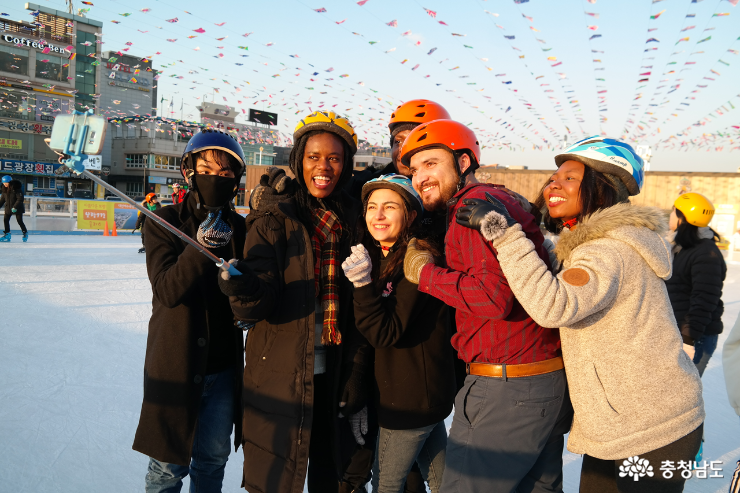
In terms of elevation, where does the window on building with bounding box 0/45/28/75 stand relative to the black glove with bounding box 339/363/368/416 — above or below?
above

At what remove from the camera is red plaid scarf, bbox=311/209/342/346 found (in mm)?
1944

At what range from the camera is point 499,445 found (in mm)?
1572

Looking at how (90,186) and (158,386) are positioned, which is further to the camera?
(90,186)

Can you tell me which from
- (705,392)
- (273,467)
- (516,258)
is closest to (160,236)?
(273,467)

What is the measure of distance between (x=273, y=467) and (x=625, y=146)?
5.91 ft

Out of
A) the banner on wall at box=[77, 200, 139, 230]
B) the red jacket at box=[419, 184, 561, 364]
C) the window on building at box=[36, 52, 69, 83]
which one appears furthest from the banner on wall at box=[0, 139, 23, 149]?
the red jacket at box=[419, 184, 561, 364]

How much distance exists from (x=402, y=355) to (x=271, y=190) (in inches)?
36.5

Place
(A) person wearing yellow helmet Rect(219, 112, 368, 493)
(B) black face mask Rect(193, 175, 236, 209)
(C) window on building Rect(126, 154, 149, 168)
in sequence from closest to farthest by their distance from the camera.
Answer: (A) person wearing yellow helmet Rect(219, 112, 368, 493) < (B) black face mask Rect(193, 175, 236, 209) < (C) window on building Rect(126, 154, 149, 168)

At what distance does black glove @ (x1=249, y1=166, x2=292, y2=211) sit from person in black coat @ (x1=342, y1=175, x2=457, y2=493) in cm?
39

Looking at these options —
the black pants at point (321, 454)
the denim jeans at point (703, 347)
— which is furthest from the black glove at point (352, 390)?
the denim jeans at point (703, 347)

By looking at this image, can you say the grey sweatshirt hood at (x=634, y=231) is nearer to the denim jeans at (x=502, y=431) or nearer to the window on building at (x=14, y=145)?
the denim jeans at (x=502, y=431)

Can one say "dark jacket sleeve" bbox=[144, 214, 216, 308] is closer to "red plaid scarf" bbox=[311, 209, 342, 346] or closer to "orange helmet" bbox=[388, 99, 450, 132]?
"red plaid scarf" bbox=[311, 209, 342, 346]

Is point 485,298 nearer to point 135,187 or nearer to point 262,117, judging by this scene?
point 135,187

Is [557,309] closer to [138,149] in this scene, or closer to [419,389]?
[419,389]
